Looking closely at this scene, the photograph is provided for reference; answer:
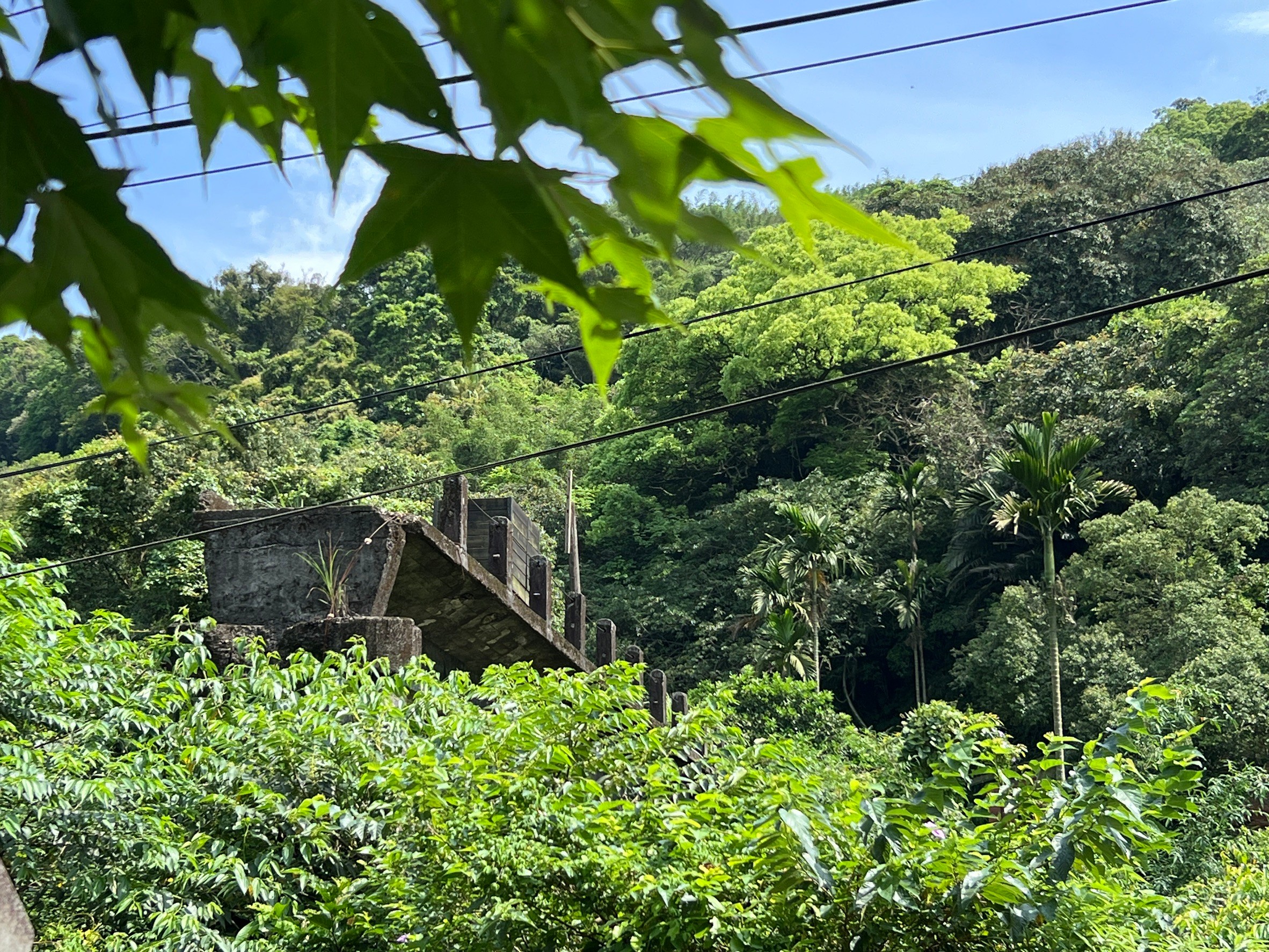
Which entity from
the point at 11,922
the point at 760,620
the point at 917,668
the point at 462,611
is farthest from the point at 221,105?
the point at 917,668

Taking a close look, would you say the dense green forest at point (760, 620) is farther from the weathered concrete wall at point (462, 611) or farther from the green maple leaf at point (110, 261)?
the weathered concrete wall at point (462, 611)

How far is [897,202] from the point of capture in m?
33.8

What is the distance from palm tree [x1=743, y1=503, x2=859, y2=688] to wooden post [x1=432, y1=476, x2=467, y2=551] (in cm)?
1334

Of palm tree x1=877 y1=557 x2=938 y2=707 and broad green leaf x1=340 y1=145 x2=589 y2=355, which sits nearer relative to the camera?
broad green leaf x1=340 y1=145 x2=589 y2=355

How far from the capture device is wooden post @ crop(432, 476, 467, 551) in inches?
288

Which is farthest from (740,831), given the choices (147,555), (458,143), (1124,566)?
(1124,566)

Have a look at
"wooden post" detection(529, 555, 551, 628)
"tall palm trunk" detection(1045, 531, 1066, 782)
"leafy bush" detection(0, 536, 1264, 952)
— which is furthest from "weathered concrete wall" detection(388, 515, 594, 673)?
"tall palm trunk" detection(1045, 531, 1066, 782)

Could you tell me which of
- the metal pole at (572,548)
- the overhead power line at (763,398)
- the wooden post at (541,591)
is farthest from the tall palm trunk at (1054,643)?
the overhead power line at (763,398)

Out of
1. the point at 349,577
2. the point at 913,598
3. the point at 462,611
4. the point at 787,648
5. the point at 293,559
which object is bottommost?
the point at 787,648

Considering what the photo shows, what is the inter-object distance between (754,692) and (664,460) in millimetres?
11087

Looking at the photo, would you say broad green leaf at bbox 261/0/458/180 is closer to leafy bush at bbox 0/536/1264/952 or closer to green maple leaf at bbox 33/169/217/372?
green maple leaf at bbox 33/169/217/372

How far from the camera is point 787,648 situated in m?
20.7

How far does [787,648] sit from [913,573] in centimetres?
353

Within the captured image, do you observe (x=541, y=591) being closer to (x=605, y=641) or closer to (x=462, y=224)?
(x=605, y=641)
